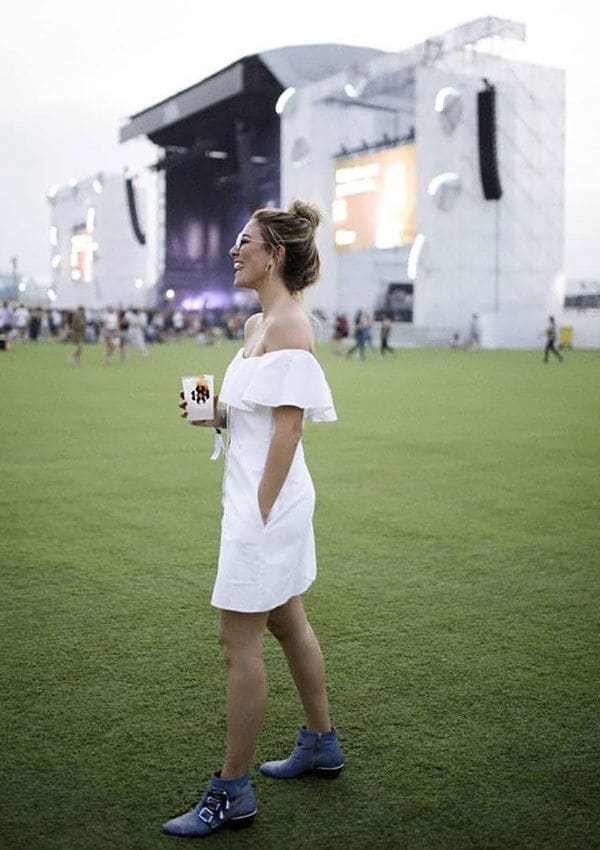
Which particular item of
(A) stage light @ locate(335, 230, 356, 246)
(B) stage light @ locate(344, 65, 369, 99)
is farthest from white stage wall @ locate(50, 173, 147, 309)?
(B) stage light @ locate(344, 65, 369, 99)

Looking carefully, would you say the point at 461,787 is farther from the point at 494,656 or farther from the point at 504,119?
the point at 504,119

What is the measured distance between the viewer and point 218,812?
278 centimetres

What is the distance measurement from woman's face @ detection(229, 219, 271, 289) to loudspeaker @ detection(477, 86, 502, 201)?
4249 centimetres

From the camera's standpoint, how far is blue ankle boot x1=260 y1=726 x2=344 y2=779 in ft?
10.2

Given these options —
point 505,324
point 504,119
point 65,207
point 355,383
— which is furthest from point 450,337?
point 65,207

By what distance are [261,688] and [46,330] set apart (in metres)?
46.8

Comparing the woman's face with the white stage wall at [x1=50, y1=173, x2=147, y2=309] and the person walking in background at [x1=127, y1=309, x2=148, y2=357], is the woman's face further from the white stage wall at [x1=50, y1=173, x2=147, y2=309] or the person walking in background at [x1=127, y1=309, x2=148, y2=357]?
the white stage wall at [x1=50, y1=173, x2=147, y2=309]

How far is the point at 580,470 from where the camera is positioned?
8.94 meters

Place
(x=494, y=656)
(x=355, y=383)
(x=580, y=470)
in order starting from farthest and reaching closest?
(x=355, y=383) < (x=580, y=470) < (x=494, y=656)

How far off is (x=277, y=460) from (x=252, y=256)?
0.64m

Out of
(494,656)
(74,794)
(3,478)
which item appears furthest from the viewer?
(3,478)

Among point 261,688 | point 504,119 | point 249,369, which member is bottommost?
point 261,688

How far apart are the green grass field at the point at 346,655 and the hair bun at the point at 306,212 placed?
182cm

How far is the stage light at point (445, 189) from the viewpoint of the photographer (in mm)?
43312
